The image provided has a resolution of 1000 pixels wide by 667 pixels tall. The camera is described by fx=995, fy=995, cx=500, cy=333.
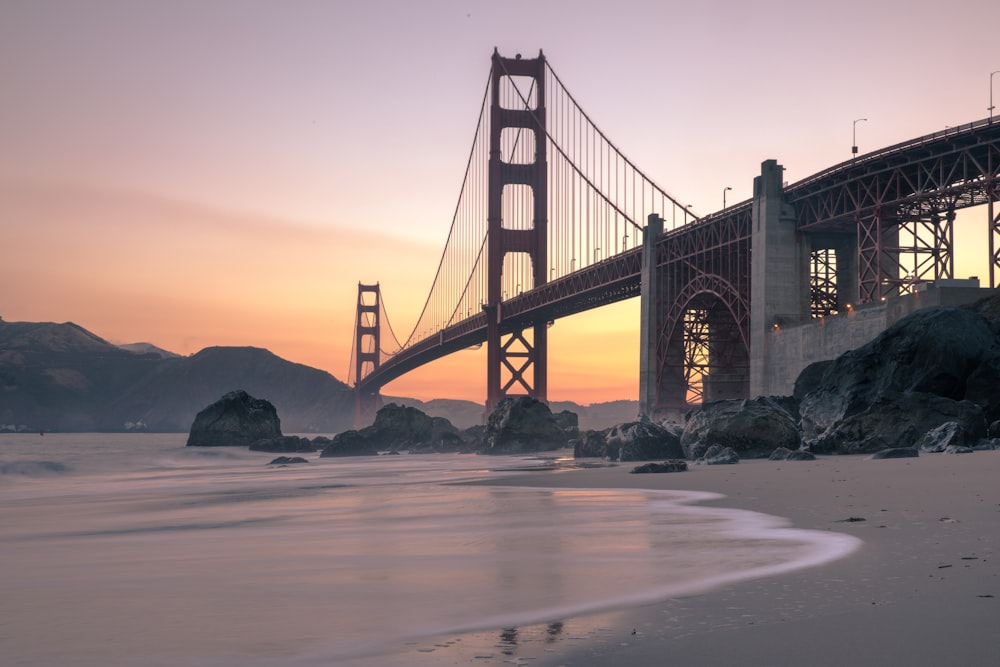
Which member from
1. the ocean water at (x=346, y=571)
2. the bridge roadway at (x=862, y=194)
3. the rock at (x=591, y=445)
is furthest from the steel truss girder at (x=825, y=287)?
the ocean water at (x=346, y=571)

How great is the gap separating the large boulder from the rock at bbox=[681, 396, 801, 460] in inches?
33.8

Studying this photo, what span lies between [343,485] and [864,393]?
1170 centimetres

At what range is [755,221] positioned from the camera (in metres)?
48.4

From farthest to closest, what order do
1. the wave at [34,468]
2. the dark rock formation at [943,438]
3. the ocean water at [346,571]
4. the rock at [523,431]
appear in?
1. the rock at [523,431]
2. the wave at [34,468]
3. the dark rock formation at [943,438]
4. the ocean water at [346,571]

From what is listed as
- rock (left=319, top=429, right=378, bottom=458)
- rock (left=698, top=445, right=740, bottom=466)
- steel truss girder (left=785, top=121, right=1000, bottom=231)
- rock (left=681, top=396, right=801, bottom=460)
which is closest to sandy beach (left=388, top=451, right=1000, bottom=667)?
rock (left=698, top=445, right=740, bottom=466)

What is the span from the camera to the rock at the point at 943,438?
1673cm

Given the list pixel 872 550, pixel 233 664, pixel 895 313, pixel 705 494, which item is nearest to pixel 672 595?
pixel 872 550

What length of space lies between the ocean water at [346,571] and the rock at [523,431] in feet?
108

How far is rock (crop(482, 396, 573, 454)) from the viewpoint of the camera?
46781 millimetres

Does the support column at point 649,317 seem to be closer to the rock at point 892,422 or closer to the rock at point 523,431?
the rock at point 523,431

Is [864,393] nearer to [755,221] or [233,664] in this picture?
[233,664]

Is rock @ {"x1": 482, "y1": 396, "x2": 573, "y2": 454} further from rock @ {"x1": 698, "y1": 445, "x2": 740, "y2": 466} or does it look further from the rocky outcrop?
the rocky outcrop

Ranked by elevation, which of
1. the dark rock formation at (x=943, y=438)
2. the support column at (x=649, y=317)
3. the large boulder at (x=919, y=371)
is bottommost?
the dark rock formation at (x=943, y=438)

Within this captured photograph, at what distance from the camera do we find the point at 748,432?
70.4 feet
